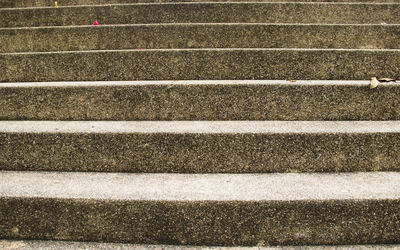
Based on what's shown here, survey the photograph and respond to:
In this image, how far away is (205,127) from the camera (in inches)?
56.1

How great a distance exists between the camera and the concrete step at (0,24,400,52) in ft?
6.70

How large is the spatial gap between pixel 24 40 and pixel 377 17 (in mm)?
3048

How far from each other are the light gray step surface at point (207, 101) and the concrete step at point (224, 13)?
1.08 meters

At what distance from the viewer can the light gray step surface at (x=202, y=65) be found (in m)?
1.74

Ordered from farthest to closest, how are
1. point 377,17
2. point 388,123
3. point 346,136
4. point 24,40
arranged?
point 377,17, point 24,40, point 388,123, point 346,136

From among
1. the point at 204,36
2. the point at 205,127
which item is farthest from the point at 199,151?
the point at 204,36

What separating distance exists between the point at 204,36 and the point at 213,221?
1.46 meters

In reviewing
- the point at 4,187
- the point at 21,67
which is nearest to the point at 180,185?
the point at 4,187

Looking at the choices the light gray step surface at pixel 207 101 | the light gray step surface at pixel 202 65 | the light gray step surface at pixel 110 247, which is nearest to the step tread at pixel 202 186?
the light gray step surface at pixel 110 247

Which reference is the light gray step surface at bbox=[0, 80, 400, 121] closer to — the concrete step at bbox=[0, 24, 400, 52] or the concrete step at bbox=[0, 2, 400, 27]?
the concrete step at bbox=[0, 24, 400, 52]

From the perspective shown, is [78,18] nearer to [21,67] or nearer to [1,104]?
[21,67]

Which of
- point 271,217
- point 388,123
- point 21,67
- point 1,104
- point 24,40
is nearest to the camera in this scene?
point 271,217

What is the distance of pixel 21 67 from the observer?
185 cm

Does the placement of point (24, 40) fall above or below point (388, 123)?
above
